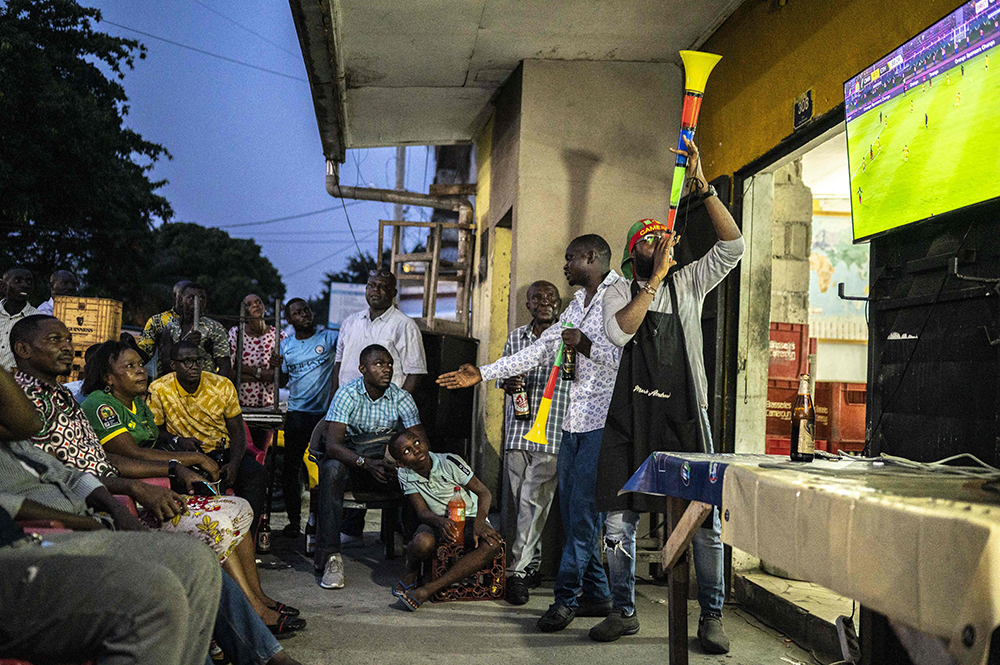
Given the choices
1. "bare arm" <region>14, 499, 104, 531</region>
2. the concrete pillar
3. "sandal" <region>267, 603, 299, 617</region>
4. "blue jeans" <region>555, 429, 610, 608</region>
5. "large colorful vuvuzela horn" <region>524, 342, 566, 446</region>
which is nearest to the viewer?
"bare arm" <region>14, 499, 104, 531</region>

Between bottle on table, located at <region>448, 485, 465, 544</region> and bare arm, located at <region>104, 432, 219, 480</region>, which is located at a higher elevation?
bare arm, located at <region>104, 432, 219, 480</region>

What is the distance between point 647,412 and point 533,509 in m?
1.62

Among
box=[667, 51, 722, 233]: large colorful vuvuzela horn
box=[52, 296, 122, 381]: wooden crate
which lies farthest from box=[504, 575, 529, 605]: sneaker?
box=[52, 296, 122, 381]: wooden crate

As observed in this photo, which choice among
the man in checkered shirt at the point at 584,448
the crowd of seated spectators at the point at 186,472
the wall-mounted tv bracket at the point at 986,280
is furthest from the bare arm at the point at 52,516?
the wall-mounted tv bracket at the point at 986,280

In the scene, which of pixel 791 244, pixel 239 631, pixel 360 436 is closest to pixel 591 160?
pixel 791 244

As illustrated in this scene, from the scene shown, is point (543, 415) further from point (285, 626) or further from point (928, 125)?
point (928, 125)

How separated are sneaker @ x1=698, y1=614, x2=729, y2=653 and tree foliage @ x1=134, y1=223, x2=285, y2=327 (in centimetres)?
3046

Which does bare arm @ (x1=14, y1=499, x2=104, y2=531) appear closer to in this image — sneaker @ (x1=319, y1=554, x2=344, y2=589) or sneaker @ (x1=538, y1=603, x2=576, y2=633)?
sneaker @ (x1=538, y1=603, x2=576, y2=633)

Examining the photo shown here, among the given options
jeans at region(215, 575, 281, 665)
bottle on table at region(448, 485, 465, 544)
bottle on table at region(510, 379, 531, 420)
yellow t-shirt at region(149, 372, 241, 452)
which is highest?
bottle on table at region(510, 379, 531, 420)

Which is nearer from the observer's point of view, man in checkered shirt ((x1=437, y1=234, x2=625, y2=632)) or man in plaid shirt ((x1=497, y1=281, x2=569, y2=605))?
man in checkered shirt ((x1=437, y1=234, x2=625, y2=632))

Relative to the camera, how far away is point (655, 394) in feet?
13.8

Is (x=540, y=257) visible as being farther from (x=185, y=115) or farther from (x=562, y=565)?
(x=185, y=115)

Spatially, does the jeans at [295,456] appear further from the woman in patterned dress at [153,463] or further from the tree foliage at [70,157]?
the tree foliage at [70,157]

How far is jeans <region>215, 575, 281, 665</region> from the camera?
3193mm
